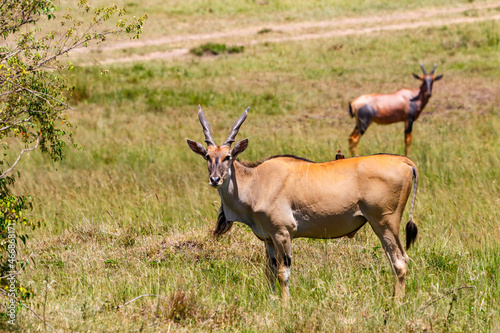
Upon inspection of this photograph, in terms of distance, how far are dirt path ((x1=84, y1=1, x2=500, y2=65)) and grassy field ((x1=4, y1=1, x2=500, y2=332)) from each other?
34.3ft

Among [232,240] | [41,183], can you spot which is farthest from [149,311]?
[41,183]

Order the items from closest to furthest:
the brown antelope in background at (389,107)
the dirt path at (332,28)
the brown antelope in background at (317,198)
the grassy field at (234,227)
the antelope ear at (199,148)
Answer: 1. the grassy field at (234,227)
2. the brown antelope in background at (317,198)
3. the antelope ear at (199,148)
4. the brown antelope in background at (389,107)
5. the dirt path at (332,28)

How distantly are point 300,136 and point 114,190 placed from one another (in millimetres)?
4226

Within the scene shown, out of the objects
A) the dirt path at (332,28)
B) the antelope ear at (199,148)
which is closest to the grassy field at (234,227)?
the antelope ear at (199,148)

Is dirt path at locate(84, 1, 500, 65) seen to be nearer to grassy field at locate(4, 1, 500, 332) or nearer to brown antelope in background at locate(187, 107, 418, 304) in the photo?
grassy field at locate(4, 1, 500, 332)

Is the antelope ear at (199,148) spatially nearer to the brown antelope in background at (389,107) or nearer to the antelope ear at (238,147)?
the antelope ear at (238,147)

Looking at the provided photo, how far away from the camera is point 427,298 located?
4469 mm

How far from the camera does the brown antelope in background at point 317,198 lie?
479 cm

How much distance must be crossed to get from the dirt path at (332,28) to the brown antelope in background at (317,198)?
69.8ft

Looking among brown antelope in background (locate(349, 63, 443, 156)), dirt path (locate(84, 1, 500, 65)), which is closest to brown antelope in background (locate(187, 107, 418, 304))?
brown antelope in background (locate(349, 63, 443, 156))

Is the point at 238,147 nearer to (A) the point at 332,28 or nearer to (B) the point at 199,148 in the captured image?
(B) the point at 199,148

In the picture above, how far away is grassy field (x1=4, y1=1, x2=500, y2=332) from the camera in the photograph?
14.6 ft

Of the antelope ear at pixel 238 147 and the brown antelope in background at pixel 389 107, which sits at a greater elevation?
the antelope ear at pixel 238 147

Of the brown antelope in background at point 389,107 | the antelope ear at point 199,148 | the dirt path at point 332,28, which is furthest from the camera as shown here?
the dirt path at point 332,28
